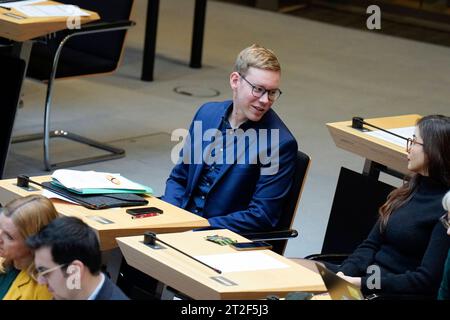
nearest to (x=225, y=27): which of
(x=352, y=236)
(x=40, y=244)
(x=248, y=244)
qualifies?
(x=352, y=236)

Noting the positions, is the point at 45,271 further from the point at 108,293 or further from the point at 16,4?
the point at 16,4

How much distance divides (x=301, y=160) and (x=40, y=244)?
169 cm

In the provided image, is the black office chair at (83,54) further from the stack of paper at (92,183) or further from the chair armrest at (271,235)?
the chair armrest at (271,235)

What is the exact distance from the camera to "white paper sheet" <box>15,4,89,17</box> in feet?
22.0

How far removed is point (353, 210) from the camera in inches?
203

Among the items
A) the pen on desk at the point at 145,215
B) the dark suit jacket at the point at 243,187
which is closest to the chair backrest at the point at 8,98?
the dark suit jacket at the point at 243,187

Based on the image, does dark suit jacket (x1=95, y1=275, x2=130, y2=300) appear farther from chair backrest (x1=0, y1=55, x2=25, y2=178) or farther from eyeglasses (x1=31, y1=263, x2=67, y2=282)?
chair backrest (x1=0, y1=55, x2=25, y2=178)

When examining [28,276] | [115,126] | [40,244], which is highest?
[40,244]

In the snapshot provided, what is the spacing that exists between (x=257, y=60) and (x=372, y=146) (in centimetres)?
83

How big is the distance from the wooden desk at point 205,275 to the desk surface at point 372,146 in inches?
48.8

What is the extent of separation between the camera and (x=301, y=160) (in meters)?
4.69

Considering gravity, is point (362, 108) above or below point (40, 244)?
below

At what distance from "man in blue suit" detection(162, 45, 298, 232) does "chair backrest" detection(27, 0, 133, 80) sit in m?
2.53
